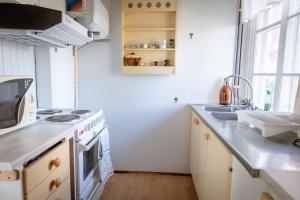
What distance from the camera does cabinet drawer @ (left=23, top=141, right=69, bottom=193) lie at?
1.02 m

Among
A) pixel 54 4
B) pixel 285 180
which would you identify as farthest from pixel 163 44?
pixel 285 180

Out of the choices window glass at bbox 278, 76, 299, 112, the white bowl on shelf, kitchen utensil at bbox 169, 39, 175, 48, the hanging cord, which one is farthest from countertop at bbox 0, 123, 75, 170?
window glass at bbox 278, 76, 299, 112

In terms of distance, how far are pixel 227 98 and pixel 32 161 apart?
2041 millimetres

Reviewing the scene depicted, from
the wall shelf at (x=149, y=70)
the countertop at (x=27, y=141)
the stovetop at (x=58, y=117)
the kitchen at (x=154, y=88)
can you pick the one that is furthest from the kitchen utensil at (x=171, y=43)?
the countertop at (x=27, y=141)

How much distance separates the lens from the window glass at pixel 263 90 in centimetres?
209

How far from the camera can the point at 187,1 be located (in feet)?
8.70

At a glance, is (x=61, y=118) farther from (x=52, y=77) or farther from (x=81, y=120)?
(x=52, y=77)

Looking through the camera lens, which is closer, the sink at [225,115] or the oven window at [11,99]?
the oven window at [11,99]

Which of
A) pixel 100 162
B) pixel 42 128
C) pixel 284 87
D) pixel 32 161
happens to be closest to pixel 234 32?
pixel 284 87

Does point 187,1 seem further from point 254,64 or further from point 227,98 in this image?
point 227,98

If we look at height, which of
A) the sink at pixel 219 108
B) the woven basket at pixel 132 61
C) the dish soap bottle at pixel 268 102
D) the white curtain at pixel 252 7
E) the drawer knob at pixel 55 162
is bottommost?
the drawer knob at pixel 55 162

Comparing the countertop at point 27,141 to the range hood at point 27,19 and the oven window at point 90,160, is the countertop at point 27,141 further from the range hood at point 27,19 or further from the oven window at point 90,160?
the range hood at point 27,19

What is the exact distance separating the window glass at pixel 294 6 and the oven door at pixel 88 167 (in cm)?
194

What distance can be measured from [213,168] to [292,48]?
1183 millimetres
